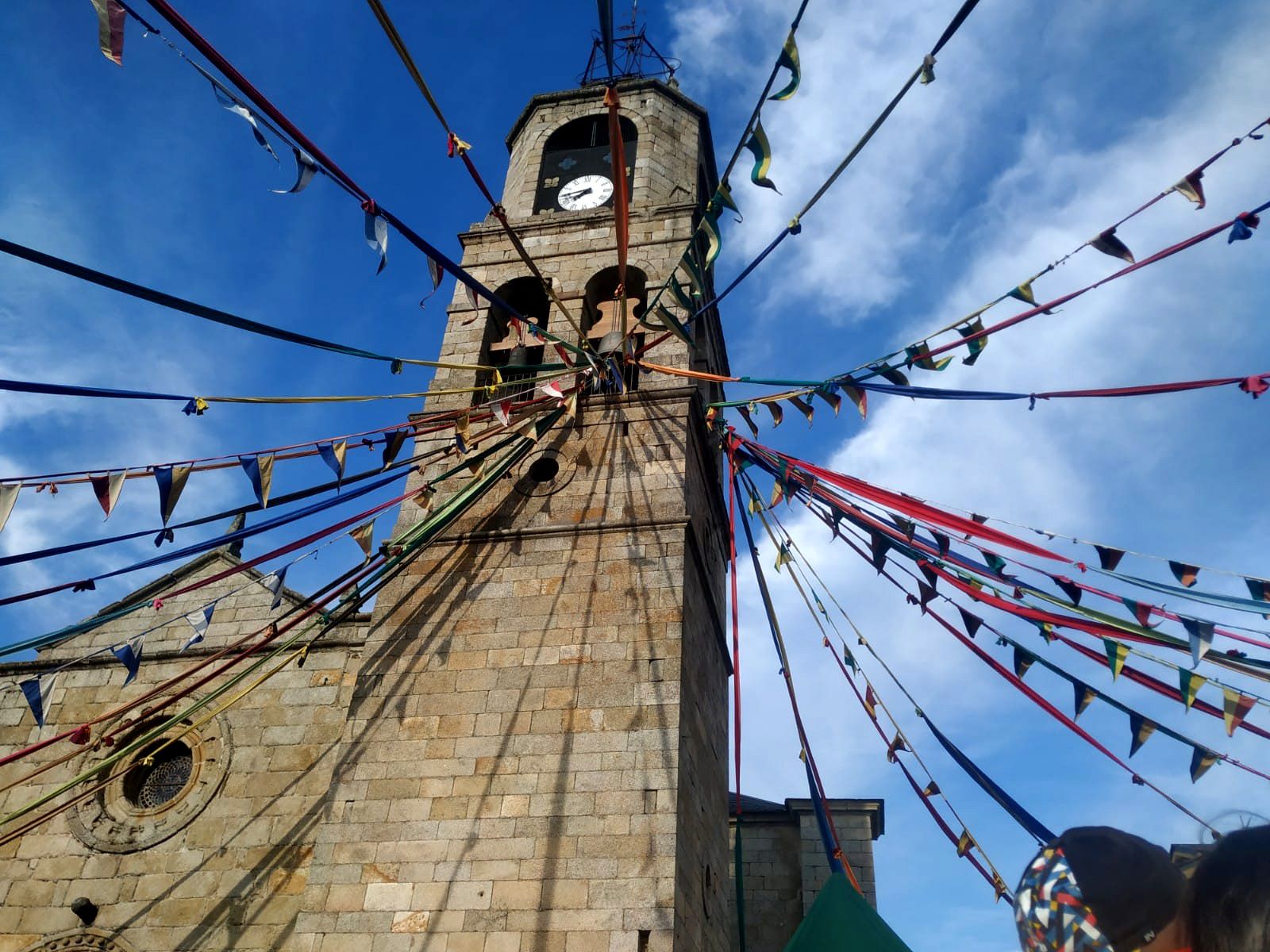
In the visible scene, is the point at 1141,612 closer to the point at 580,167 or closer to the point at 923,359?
the point at 923,359

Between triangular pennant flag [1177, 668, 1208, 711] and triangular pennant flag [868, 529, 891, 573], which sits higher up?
triangular pennant flag [868, 529, 891, 573]

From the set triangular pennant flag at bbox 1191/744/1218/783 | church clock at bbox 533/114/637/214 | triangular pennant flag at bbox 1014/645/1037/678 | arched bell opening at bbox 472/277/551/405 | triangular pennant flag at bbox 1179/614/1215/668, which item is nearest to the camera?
triangular pennant flag at bbox 1179/614/1215/668

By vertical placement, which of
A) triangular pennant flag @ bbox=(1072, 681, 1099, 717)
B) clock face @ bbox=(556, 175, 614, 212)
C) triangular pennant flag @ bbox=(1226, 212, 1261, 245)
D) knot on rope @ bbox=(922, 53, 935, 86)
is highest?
clock face @ bbox=(556, 175, 614, 212)

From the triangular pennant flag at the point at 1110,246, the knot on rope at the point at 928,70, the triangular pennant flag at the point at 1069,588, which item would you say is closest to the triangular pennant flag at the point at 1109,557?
the triangular pennant flag at the point at 1069,588

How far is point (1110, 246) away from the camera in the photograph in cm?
568

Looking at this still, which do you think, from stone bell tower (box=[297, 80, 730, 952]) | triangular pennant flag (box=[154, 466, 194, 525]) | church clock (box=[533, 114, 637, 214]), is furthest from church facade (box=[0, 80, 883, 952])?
triangular pennant flag (box=[154, 466, 194, 525])

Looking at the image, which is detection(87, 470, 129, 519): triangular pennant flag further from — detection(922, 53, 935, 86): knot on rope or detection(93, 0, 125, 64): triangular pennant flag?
detection(922, 53, 935, 86): knot on rope

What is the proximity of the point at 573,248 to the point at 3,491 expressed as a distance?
7003 mm

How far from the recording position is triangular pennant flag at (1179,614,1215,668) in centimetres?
547

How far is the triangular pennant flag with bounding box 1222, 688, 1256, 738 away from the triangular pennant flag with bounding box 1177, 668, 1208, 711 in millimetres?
135

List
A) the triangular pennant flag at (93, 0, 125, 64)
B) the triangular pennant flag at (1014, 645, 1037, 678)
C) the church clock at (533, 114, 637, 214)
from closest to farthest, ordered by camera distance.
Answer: the triangular pennant flag at (93, 0, 125, 64)
the triangular pennant flag at (1014, 645, 1037, 678)
the church clock at (533, 114, 637, 214)

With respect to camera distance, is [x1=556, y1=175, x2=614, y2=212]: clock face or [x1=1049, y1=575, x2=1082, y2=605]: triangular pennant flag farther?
[x1=556, y1=175, x2=614, y2=212]: clock face

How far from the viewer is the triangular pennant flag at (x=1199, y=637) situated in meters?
5.47

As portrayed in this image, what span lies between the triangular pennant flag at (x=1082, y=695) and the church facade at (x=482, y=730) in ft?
9.82
